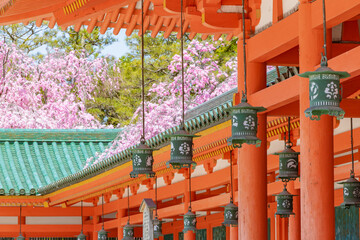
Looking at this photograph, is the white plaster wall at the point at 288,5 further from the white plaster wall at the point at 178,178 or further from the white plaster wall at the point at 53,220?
the white plaster wall at the point at 53,220

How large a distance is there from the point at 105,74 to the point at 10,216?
15.6 meters

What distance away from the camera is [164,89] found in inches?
1156

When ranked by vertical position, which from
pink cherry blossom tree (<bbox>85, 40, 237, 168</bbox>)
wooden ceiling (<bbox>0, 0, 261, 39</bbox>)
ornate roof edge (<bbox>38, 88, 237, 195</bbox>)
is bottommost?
ornate roof edge (<bbox>38, 88, 237, 195</bbox>)

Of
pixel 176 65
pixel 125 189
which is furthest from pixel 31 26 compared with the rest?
pixel 125 189

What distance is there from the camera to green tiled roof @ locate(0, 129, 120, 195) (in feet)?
69.8

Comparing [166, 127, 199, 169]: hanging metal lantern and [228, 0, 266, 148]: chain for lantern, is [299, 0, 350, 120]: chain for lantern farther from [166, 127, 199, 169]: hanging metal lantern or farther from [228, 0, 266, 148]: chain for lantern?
[166, 127, 199, 169]: hanging metal lantern

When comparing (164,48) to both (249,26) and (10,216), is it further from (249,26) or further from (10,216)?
(249,26)

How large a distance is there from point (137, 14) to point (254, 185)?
4.22 metres

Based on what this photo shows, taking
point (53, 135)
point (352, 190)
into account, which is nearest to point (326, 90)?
point (352, 190)

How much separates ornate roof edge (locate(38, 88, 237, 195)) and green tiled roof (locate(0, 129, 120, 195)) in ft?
3.25

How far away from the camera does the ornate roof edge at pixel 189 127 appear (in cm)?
1193

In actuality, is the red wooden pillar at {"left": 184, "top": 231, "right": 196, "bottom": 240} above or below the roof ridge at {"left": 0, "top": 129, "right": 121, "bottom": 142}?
below

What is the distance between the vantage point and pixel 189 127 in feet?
42.3

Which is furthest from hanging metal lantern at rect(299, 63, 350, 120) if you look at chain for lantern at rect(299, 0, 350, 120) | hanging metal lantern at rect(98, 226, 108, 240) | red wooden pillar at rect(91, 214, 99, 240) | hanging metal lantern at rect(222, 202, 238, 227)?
red wooden pillar at rect(91, 214, 99, 240)
